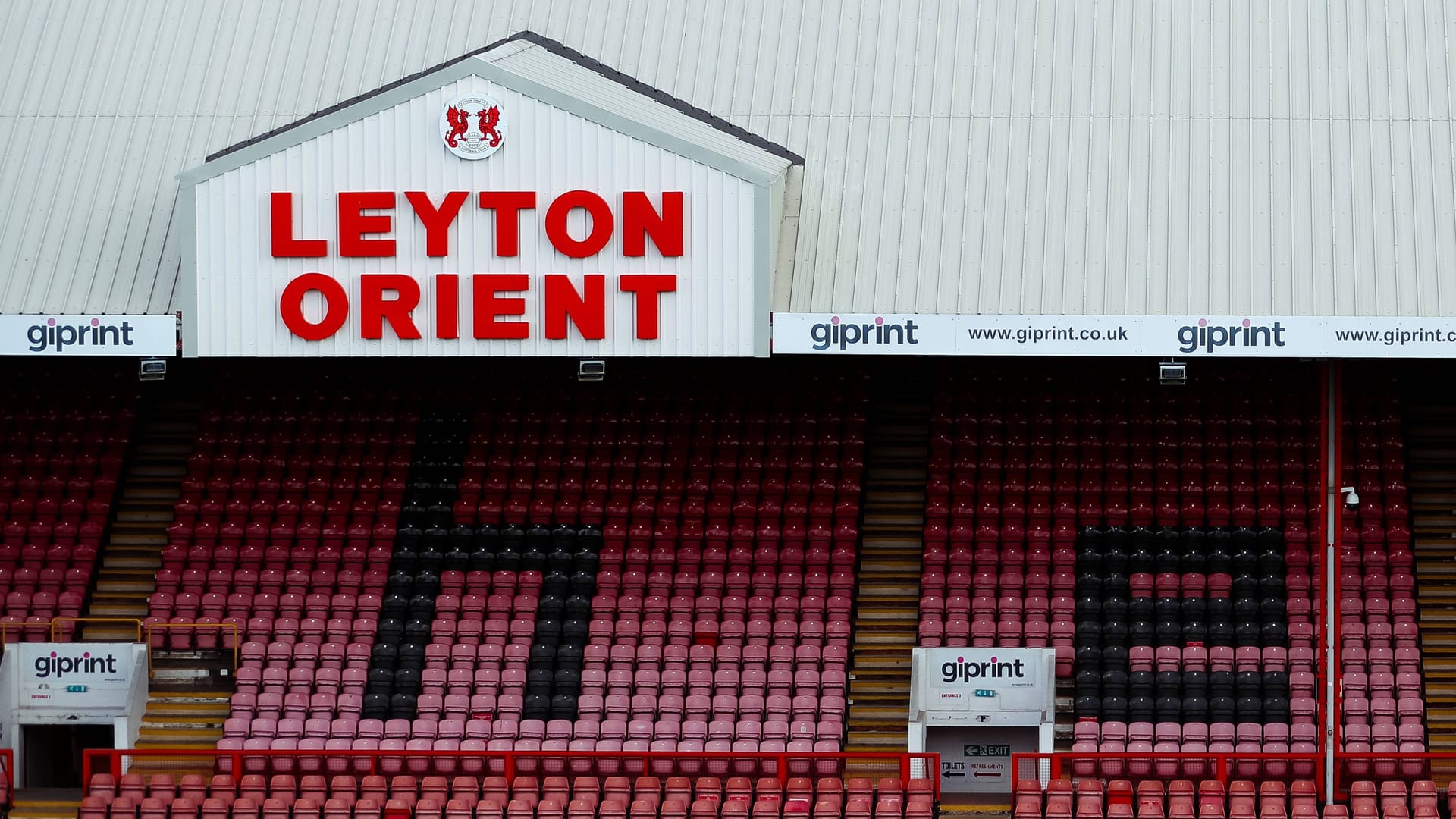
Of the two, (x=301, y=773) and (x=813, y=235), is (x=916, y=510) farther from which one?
(x=301, y=773)

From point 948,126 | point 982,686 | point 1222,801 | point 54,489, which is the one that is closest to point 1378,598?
point 1222,801

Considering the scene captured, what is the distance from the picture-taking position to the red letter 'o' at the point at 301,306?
27.1 m

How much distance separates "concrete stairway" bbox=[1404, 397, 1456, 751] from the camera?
26922mm

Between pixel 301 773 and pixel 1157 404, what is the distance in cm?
1329

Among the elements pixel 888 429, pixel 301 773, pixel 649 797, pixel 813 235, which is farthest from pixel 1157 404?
pixel 301 773

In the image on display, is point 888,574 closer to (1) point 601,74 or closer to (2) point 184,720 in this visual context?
(1) point 601,74

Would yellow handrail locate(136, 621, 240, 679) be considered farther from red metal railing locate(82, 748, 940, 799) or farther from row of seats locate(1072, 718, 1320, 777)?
row of seats locate(1072, 718, 1320, 777)

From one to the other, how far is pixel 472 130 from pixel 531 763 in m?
7.84

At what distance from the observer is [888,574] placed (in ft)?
96.7

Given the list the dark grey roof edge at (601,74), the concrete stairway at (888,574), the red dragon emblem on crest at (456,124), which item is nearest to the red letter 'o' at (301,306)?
the dark grey roof edge at (601,74)

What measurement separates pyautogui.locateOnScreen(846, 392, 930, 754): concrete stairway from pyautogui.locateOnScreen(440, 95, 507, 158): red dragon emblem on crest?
760cm

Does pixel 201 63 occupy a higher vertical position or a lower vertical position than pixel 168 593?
higher

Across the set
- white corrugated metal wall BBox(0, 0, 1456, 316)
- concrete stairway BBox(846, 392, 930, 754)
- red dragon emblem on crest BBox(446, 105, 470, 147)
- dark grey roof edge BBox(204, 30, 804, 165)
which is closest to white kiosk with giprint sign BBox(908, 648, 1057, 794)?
concrete stairway BBox(846, 392, 930, 754)

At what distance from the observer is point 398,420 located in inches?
1260
